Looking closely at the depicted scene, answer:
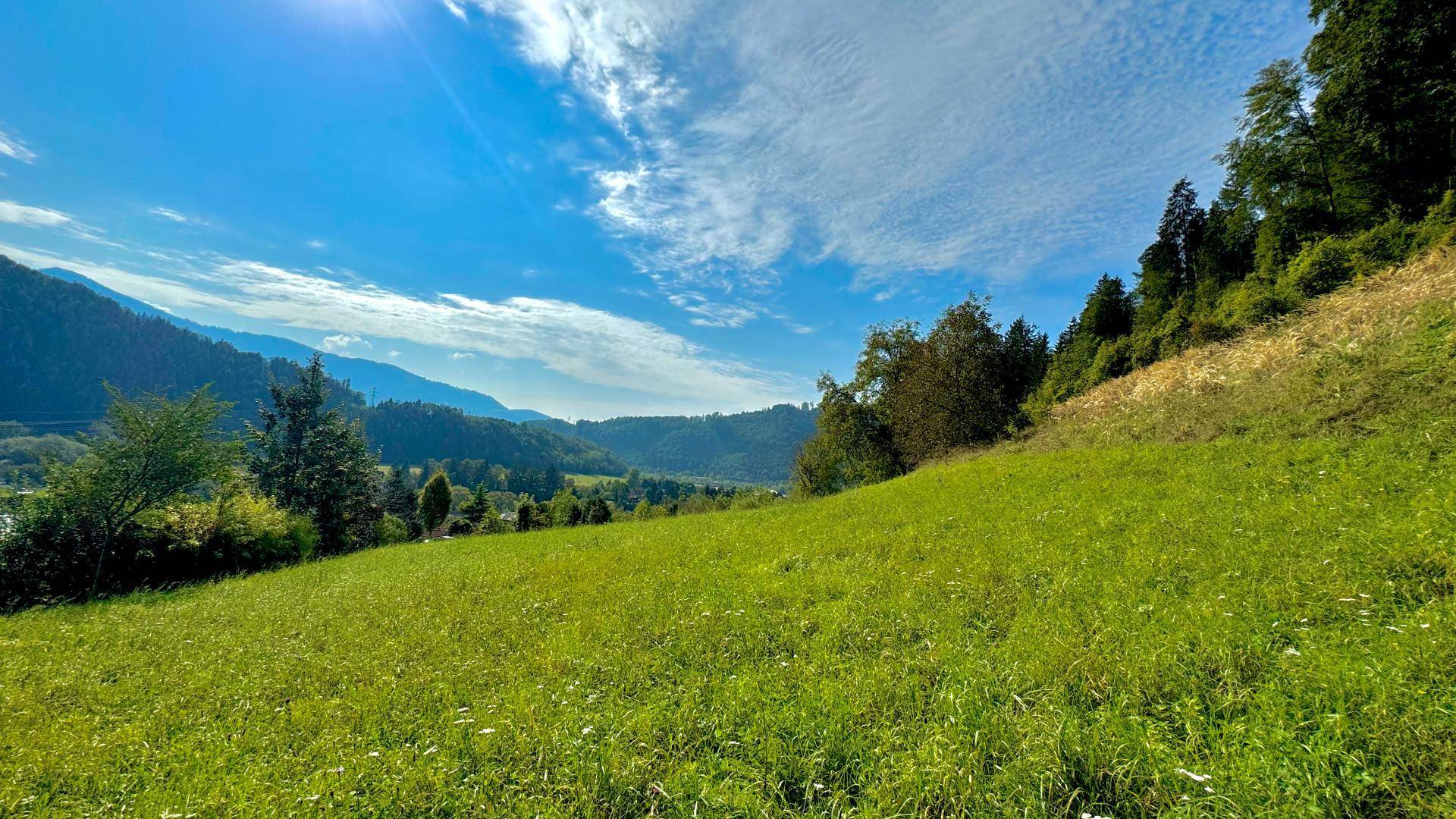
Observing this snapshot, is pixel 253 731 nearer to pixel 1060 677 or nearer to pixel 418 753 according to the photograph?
pixel 418 753

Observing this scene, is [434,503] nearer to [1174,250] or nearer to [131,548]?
[131,548]

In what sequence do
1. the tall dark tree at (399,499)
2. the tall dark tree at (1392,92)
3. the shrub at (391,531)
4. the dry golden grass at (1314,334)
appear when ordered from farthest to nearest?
1. the tall dark tree at (399,499)
2. the shrub at (391,531)
3. the tall dark tree at (1392,92)
4. the dry golden grass at (1314,334)

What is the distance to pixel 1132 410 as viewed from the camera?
16.7 m

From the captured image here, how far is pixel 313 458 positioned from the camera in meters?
39.3

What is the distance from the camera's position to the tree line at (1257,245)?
17.2 meters

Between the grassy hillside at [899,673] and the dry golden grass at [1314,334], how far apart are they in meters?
1.12

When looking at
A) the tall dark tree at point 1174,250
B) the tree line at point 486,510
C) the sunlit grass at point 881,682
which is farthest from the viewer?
the tree line at point 486,510

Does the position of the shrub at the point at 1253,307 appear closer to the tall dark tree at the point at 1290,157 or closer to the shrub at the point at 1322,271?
the shrub at the point at 1322,271

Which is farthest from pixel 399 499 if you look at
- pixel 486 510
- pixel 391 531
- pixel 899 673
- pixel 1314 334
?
pixel 1314 334

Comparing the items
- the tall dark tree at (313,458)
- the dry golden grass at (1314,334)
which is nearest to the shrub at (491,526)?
the tall dark tree at (313,458)

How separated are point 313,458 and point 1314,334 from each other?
5689 centimetres

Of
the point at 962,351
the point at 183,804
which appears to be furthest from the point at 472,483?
the point at 183,804

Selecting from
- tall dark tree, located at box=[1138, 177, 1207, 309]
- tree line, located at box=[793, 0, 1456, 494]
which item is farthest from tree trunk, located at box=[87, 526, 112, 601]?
tall dark tree, located at box=[1138, 177, 1207, 309]

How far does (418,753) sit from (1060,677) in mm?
5464
